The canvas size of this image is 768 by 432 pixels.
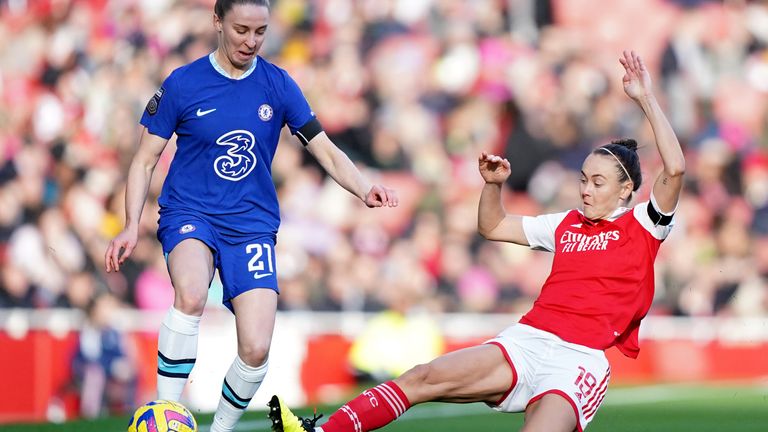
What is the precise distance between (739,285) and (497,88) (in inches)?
157

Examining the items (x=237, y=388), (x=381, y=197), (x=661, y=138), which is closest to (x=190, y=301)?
(x=237, y=388)

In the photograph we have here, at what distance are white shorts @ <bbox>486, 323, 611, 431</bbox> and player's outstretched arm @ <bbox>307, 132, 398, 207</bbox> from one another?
1027mm

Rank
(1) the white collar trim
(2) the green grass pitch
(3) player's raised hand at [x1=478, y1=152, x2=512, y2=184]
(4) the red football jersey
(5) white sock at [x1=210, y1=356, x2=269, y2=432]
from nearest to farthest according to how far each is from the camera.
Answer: (4) the red football jersey
(3) player's raised hand at [x1=478, y1=152, x2=512, y2=184]
(5) white sock at [x1=210, y1=356, x2=269, y2=432]
(1) the white collar trim
(2) the green grass pitch

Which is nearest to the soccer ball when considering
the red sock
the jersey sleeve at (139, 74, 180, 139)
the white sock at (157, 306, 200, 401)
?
the white sock at (157, 306, 200, 401)

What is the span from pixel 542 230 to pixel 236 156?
1.60 meters

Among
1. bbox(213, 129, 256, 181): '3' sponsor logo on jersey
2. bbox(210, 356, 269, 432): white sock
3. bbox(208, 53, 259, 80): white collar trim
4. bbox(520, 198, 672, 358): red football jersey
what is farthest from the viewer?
bbox(208, 53, 259, 80): white collar trim

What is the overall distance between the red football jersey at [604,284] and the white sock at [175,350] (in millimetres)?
1638

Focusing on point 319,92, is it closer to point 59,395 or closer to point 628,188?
point 59,395

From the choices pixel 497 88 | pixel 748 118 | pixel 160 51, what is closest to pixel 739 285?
pixel 748 118

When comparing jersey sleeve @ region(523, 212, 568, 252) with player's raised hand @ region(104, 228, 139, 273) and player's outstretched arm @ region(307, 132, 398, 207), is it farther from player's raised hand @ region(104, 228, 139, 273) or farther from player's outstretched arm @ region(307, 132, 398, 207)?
player's raised hand @ region(104, 228, 139, 273)

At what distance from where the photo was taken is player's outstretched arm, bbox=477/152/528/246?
6.27 metres

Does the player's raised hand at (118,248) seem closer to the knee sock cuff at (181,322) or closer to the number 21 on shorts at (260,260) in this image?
the knee sock cuff at (181,322)

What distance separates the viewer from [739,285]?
1623cm

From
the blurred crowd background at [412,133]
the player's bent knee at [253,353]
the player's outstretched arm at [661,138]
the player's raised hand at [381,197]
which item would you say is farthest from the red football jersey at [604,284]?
the blurred crowd background at [412,133]
